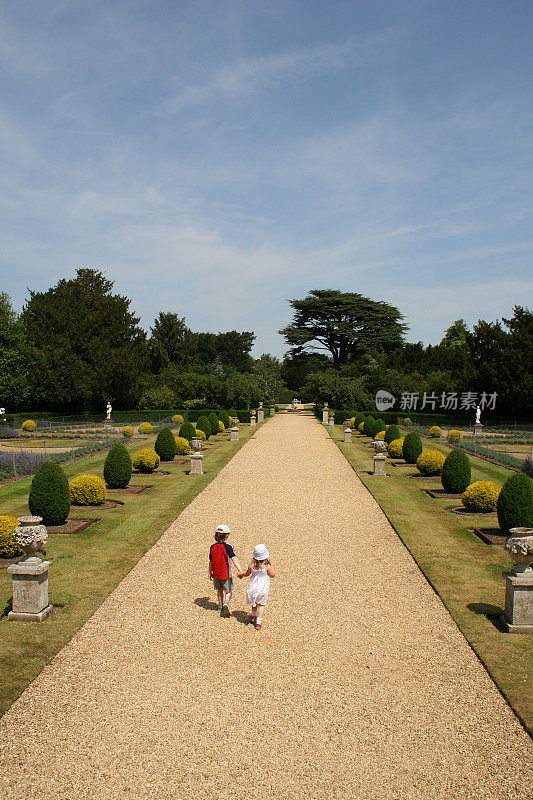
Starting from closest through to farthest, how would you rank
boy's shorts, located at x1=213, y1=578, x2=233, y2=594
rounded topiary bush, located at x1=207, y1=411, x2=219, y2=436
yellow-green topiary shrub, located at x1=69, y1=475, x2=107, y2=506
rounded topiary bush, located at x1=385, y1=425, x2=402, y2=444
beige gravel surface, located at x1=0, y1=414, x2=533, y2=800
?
1. beige gravel surface, located at x1=0, y1=414, x2=533, y2=800
2. boy's shorts, located at x1=213, y1=578, x2=233, y2=594
3. yellow-green topiary shrub, located at x1=69, y1=475, x2=107, y2=506
4. rounded topiary bush, located at x1=385, y1=425, x2=402, y2=444
5. rounded topiary bush, located at x1=207, y1=411, x2=219, y2=436

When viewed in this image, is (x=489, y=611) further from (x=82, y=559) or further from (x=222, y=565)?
(x=82, y=559)

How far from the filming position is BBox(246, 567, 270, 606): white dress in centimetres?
843

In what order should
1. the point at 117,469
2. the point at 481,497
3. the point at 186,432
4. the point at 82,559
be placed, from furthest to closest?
the point at 186,432
the point at 117,469
the point at 481,497
the point at 82,559

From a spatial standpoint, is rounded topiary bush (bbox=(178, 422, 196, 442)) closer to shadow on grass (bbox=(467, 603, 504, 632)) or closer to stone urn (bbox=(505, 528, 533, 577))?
shadow on grass (bbox=(467, 603, 504, 632))

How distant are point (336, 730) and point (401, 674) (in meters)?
1.52

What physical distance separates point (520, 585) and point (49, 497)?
10.2 m

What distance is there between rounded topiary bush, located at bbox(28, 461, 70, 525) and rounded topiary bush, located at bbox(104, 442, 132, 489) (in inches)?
170

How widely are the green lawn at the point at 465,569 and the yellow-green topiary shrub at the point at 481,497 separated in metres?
0.47

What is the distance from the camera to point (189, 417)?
163ft

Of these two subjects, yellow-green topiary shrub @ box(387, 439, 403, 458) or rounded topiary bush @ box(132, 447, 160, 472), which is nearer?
rounded topiary bush @ box(132, 447, 160, 472)

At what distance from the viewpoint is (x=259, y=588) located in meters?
8.43

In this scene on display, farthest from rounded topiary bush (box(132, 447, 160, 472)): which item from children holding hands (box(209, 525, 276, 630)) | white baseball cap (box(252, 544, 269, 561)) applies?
white baseball cap (box(252, 544, 269, 561))

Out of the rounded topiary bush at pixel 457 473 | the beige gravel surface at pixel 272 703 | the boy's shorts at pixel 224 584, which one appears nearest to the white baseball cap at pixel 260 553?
the boy's shorts at pixel 224 584

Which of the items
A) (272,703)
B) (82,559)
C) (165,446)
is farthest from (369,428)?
(272,703)
